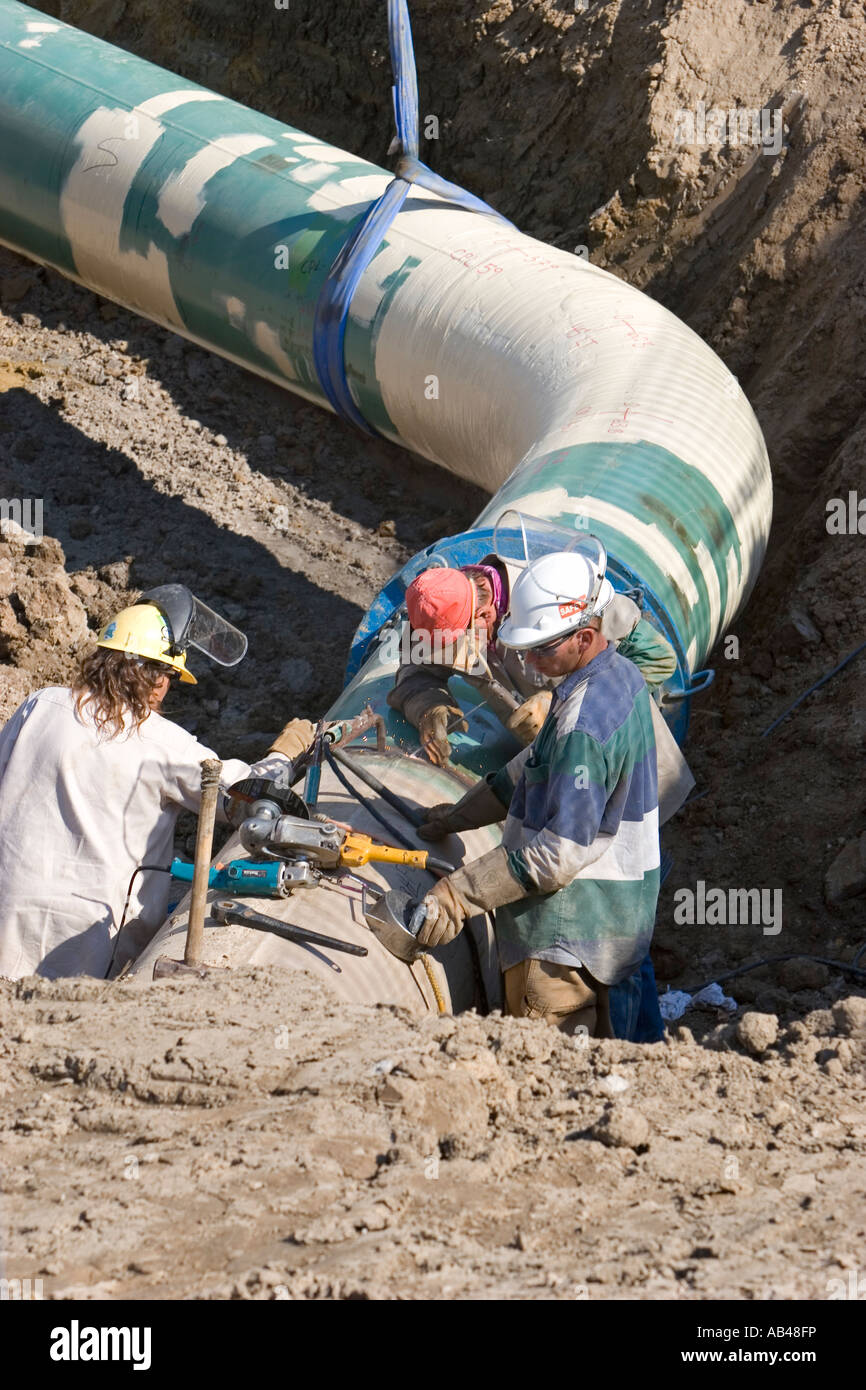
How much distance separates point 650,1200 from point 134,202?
5335mm

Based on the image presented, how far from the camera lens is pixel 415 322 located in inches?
229

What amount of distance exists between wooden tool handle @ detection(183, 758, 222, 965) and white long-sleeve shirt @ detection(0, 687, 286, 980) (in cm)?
28

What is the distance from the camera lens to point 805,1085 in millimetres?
2951

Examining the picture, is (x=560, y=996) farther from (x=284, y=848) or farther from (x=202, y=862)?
(x=202, y=862)

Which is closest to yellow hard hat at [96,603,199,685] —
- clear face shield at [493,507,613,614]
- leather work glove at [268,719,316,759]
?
leather work glove at [268,719,316,759]

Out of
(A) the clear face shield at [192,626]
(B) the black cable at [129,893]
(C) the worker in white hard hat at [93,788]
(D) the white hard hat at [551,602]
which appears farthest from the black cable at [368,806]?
(D) the white hard hat at [551,602]

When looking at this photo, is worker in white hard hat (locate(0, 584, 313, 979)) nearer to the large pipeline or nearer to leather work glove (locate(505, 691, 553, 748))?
the large pipeline

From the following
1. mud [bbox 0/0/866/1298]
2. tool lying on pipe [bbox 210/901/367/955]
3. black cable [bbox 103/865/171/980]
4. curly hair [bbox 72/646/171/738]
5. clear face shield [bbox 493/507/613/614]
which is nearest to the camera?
mud [bbox 0/0/866/1298]

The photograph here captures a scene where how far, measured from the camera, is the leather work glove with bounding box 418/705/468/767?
13.4 ft

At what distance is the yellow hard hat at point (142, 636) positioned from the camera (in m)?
3.68

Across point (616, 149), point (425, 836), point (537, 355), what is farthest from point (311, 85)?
point (425, 836)

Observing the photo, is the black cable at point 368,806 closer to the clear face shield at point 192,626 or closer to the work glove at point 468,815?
the work glove at point 468,815

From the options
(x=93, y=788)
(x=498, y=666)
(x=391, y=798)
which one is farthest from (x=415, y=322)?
(x=93, y=788)
